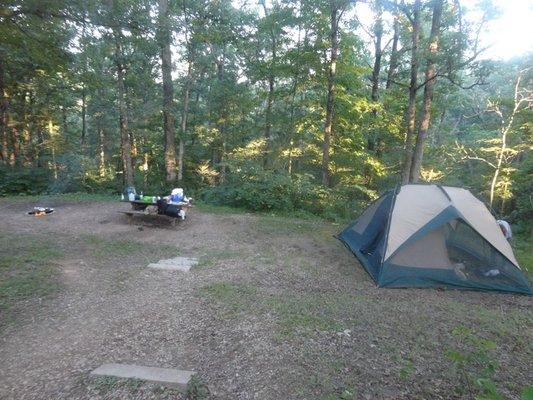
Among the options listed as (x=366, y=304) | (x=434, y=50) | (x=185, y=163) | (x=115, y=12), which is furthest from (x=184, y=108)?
(x=366, y=304)

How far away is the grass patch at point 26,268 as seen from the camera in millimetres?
4637

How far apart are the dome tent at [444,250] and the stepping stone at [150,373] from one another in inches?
148

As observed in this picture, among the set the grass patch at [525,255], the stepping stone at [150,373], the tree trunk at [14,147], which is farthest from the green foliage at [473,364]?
the tree trunk at [14,147]

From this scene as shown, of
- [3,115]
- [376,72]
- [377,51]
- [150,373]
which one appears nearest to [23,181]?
[3,115]

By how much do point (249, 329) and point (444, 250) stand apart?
3857mm

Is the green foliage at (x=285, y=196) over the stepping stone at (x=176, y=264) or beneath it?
over

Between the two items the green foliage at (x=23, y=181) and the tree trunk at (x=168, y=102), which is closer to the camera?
the tree trunk at (x=168, y=102)

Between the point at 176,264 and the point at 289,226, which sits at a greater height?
the point at 289,226

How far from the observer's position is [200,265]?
6289 millimetres

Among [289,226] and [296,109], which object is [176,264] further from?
[296,109]

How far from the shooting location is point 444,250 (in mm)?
5879

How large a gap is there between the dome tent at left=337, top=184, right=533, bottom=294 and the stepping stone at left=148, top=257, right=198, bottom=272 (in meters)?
3.34

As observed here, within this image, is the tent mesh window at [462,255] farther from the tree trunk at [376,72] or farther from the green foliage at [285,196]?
the tree trunk at [376,72]

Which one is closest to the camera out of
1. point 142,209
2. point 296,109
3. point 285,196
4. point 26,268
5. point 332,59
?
point 26,268
